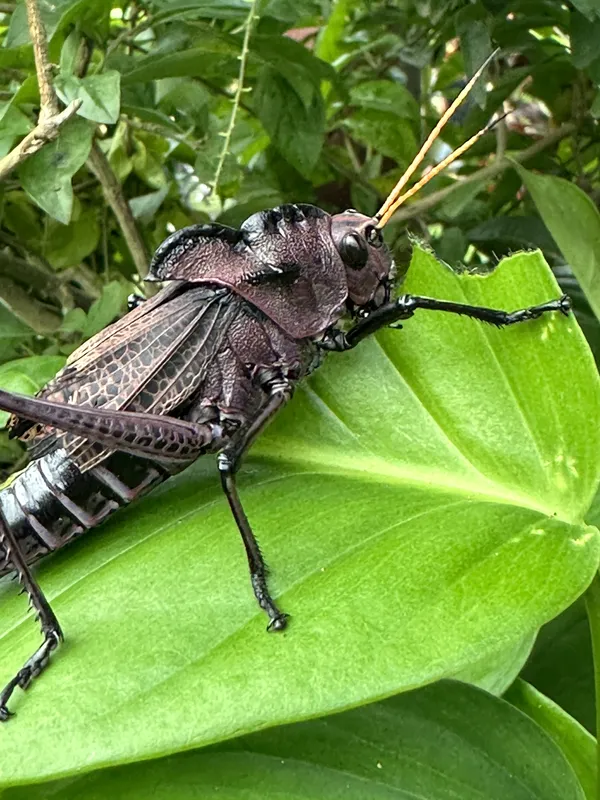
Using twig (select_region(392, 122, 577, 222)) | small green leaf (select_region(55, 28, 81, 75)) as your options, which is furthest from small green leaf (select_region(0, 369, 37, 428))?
twig (select_region(392, 122, 577, 222))

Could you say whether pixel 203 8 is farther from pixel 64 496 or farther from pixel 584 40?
pixel 64 496

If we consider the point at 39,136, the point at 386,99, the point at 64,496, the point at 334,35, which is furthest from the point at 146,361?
the point at 334,35

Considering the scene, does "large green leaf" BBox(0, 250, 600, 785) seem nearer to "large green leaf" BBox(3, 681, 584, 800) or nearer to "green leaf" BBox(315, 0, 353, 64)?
"large green leaf" BBox(3, 681, 584, 800)

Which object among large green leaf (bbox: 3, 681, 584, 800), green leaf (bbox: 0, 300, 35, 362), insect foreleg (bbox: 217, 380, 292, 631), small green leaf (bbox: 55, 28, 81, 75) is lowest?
large green leaf (bbox: 3, 681, 584, 800)

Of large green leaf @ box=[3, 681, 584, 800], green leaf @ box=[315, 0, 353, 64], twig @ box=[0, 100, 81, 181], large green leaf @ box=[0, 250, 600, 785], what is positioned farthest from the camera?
green leaf @ box=[315, 0, 353, 64]

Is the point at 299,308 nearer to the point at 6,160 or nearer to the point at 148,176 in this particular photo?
the point at 6,160

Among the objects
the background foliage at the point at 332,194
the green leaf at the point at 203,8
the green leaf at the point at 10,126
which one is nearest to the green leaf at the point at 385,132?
the background foliage at the point at 332,194

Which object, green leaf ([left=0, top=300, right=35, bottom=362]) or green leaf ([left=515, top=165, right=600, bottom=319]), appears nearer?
green leaf ([left=515, top=165, right=600, bottom=319])

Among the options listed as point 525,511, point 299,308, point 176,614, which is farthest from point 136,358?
point 525,511
